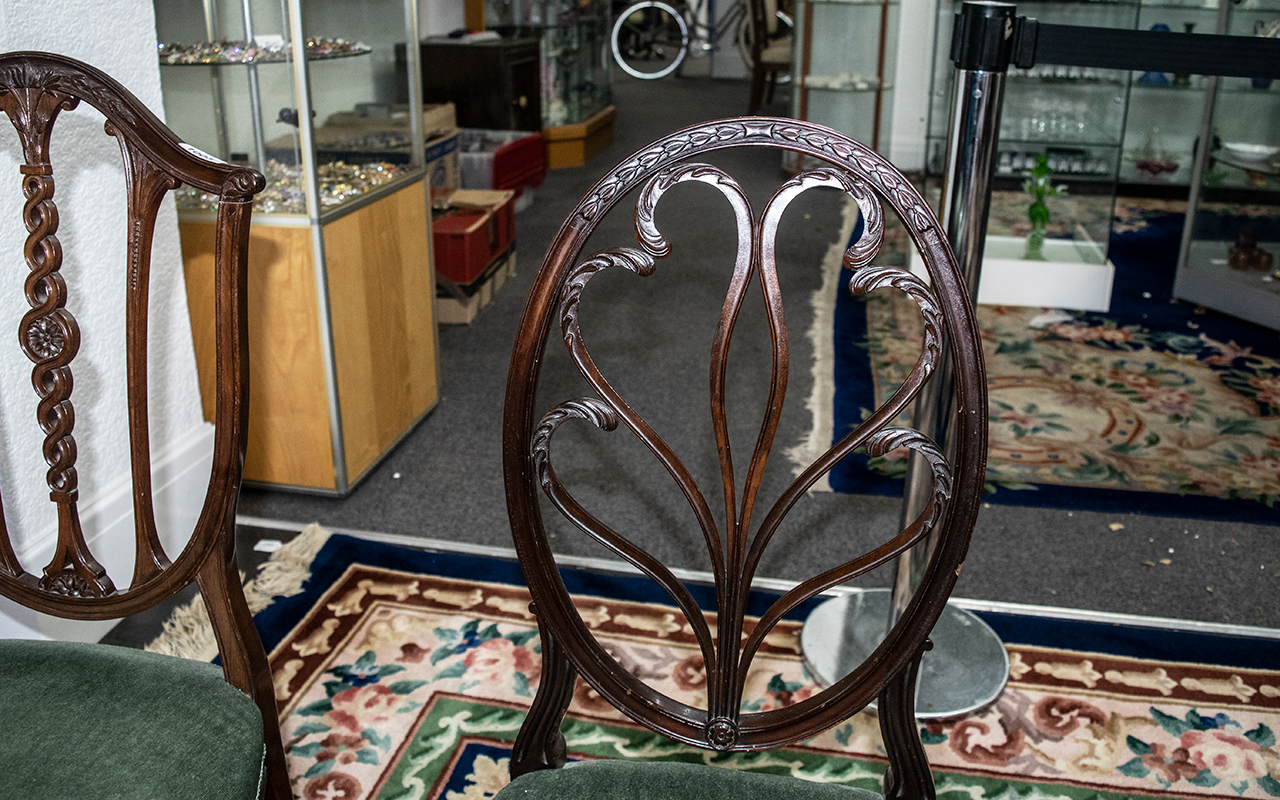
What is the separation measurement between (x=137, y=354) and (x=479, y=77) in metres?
3.83

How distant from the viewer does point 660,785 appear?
860 mm

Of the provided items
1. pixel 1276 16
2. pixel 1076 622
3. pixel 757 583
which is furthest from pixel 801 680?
pixel 1276 16

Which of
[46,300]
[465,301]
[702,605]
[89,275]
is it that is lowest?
[702,605]

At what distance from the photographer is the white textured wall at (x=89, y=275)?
5.08 ft

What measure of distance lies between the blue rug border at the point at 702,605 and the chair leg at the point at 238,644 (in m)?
0.71

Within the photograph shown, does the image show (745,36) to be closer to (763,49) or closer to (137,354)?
(763,49)

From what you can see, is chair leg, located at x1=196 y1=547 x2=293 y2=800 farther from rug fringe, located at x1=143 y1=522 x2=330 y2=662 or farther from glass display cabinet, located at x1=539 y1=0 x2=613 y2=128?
glass display cabinet, located at x1=539 y1=0 x2=613 y2=128

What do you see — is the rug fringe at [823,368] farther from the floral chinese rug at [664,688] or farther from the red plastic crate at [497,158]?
the red plastic crate at [497,158]

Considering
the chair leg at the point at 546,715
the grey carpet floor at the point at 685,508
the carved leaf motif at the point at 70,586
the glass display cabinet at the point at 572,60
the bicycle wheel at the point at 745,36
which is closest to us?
the chair leg at the point at 546,715

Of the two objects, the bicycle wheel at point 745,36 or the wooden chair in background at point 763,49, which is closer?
the wooden chair in background at point 763,49

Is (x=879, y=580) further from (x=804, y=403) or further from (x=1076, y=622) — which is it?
(x=804, y=403)

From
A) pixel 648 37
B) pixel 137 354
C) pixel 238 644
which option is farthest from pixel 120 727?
pixel 648 37

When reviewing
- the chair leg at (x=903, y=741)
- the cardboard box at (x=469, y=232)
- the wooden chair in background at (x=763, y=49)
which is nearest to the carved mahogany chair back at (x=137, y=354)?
the chair leg at (x=903, y=741)

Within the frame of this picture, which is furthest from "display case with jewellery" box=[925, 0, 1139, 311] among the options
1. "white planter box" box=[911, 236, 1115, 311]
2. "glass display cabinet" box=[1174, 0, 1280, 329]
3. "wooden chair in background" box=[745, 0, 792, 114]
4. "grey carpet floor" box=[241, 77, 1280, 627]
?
"wooden chair in background" box=[745, 0, 792, 114]
